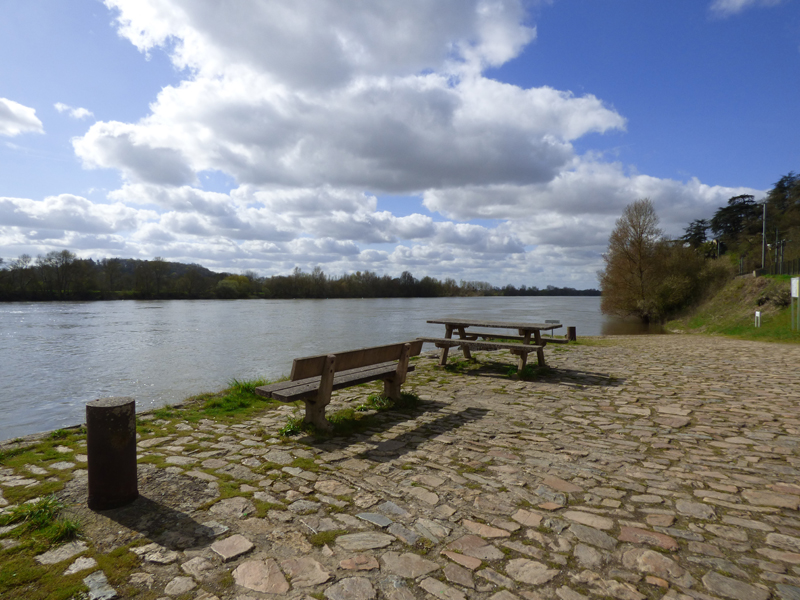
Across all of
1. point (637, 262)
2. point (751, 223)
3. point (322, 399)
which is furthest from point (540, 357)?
point (751, 223)

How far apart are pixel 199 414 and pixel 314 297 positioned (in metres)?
94.5

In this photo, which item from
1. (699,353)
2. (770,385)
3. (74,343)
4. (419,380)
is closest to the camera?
(770,385)

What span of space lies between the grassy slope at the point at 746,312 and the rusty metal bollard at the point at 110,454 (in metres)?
18.7

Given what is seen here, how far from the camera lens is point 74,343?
815 inches

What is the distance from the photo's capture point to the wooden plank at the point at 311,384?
15.3 ft

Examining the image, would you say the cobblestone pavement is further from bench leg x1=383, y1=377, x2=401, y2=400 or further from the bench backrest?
the bench backrest

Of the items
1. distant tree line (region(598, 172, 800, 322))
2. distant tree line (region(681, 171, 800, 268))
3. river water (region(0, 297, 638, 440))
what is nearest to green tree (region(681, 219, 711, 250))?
distant tree line (region(681, 171, 800, 268))

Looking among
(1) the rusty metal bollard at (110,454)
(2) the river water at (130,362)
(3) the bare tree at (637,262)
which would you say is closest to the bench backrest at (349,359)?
(1) the rusty metal bollard at (110,454)

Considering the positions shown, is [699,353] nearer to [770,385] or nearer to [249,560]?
[770,385]

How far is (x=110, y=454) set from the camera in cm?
308

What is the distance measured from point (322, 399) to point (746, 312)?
26.9 m

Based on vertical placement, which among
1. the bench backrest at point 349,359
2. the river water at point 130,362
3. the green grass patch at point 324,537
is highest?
the bench backrest at point 349,359

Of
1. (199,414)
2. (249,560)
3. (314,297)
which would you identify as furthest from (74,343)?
(314,297)

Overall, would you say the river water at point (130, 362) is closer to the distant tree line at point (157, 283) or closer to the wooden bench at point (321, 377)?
the wooden bench at point (321, 377)
